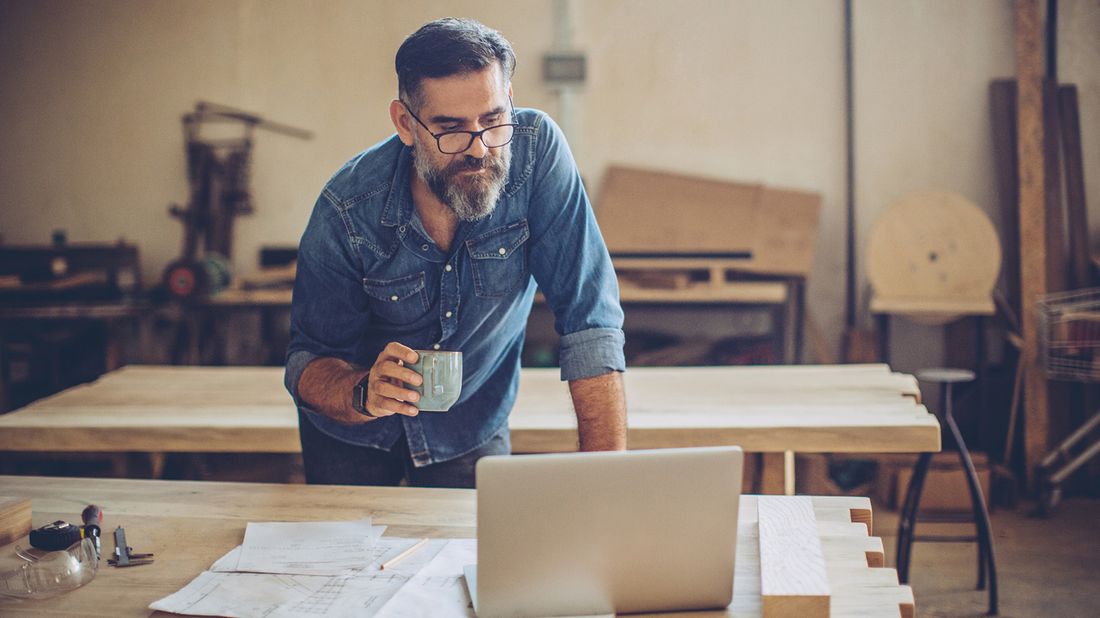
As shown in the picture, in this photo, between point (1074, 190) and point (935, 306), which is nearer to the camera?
point (935, 306)

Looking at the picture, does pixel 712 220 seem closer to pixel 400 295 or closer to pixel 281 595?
pixel 400 295

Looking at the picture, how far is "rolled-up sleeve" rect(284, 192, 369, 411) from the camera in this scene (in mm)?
1818

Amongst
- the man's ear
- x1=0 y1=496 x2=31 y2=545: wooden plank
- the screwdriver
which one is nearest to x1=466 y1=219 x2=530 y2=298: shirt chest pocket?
the man's ear

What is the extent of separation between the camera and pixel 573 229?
1.80 meters

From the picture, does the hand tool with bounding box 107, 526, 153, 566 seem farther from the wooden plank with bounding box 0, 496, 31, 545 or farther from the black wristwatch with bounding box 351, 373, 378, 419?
the black wristwatch with bounding box 351, 373, 378, 419

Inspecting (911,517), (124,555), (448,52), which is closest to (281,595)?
(124,555)

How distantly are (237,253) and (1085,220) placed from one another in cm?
435

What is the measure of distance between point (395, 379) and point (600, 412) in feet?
1.50

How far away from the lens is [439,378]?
141 centimetres

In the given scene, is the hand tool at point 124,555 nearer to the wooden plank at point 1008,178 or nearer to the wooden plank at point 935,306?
the wooden plank at point 935,306

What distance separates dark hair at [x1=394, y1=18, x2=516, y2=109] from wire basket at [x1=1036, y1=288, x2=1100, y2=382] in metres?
2.95

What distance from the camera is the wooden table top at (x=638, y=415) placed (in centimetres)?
224

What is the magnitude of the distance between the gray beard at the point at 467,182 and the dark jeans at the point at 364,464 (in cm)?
57

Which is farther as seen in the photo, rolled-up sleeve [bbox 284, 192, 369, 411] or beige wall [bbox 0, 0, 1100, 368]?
beige wall [bbox 0, 0, 1100, 368]
